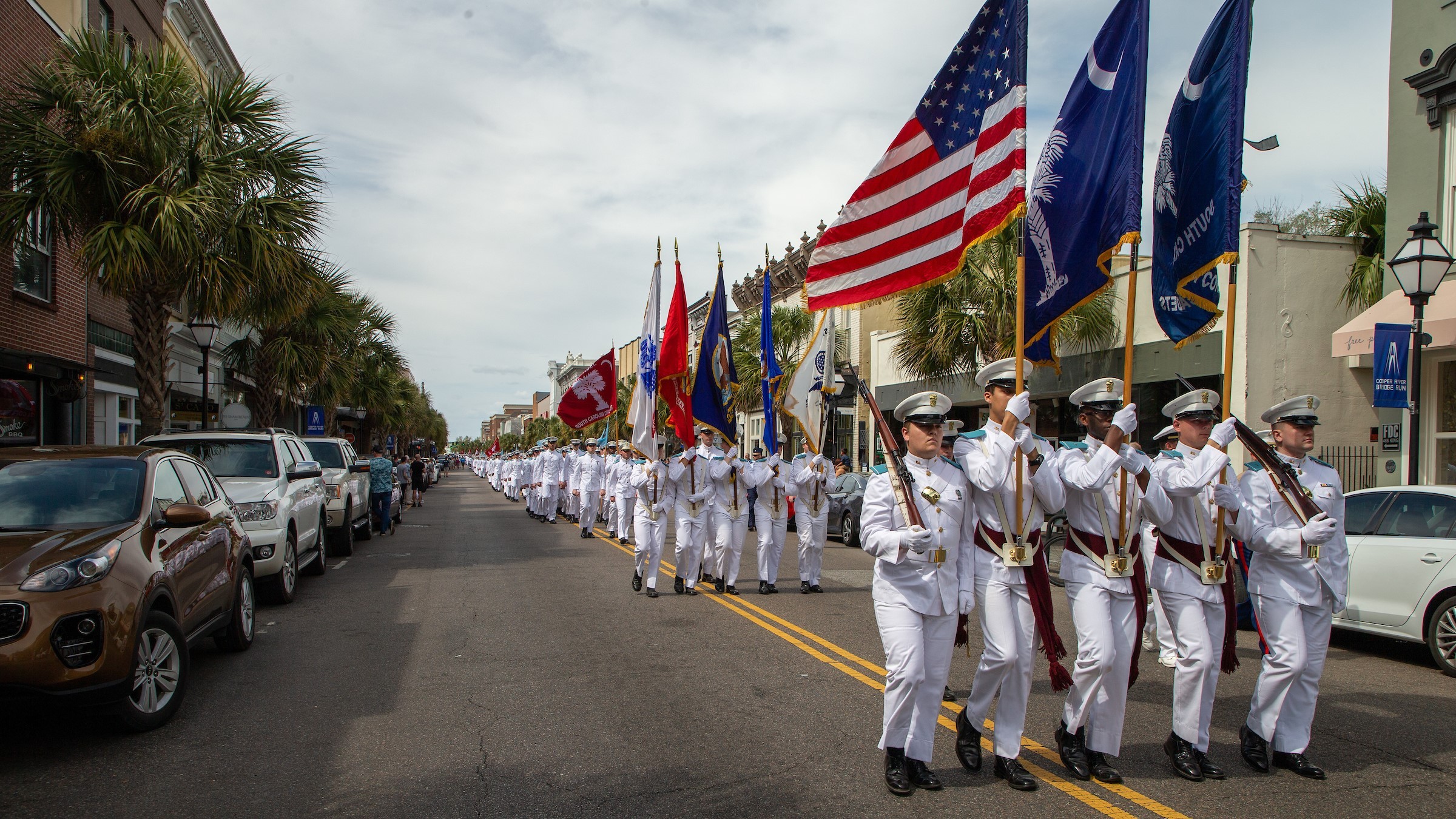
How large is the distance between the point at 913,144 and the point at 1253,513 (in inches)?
133

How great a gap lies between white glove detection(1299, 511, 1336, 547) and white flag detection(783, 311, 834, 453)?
6.76 m

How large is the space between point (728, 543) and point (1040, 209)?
6219mm

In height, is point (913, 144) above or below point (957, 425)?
above

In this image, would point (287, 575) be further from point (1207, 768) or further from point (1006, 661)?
point (1207, 768)

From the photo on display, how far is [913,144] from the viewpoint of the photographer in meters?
7.05

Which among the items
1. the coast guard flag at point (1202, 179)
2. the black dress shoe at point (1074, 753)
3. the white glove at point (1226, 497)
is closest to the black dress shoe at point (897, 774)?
the black dress shoe at point (1074, 753)

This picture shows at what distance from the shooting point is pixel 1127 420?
476 cm

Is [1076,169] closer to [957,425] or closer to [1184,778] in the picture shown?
[957,425]

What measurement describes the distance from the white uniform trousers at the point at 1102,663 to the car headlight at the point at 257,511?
8340 millimetres

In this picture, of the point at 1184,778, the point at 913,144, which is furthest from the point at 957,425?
the point at 913,144

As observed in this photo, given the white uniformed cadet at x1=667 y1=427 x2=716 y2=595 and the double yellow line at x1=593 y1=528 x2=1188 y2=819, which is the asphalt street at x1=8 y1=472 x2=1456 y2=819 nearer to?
the double yellow line at x1=593 y1=528 x2=1188 y2=819

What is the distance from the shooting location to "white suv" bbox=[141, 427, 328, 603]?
1014 centimetres

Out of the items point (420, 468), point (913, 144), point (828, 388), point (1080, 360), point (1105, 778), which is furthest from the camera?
point (420, 468)

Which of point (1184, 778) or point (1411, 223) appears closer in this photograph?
point (1184, 778)
